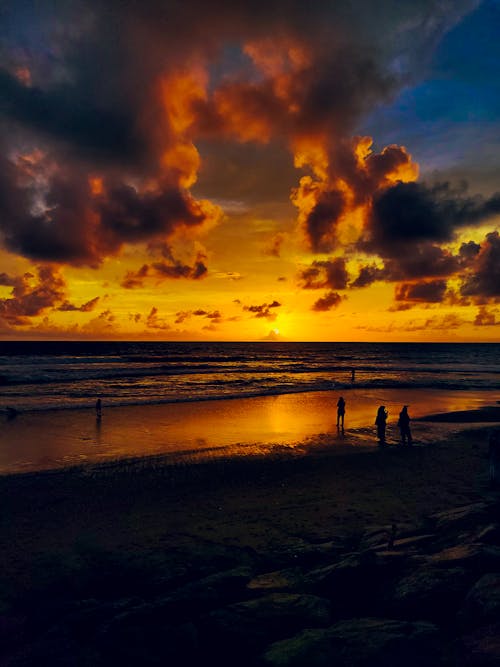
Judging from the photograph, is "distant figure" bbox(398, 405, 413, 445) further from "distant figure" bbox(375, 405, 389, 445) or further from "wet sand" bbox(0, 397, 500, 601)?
"wet sand" bbox(0, 397, 500, 601)

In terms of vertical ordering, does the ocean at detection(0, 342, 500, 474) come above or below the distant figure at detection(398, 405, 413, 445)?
below

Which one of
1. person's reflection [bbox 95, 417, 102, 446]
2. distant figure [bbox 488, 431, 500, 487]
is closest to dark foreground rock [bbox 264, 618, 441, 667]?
distant figure [bbox 488, 431, 500, 487]

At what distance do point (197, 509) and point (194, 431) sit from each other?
1278cm

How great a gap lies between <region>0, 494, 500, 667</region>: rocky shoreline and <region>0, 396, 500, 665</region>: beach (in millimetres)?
100

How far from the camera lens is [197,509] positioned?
1374cm

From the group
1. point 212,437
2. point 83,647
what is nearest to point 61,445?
point 212,437

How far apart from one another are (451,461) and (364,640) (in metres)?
15.0

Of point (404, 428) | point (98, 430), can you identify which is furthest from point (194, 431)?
point (404, 428)

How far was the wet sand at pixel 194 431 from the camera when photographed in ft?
68.4

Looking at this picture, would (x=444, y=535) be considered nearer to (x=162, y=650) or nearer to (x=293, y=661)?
(x=293, y=661)

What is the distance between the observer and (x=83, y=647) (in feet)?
23.3

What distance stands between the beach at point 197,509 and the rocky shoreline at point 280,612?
0.33 feet

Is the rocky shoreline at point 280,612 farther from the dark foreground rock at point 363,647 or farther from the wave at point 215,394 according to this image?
the wave at point 215,394

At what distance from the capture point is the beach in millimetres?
9562
